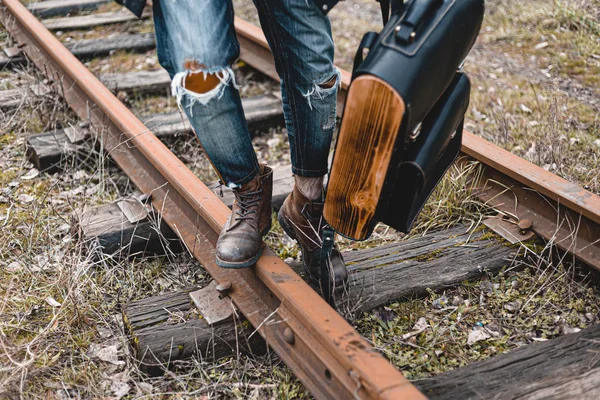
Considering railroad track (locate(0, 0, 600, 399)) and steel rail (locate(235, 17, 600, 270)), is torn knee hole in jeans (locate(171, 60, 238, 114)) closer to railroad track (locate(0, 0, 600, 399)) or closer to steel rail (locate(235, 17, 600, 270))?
railroad track (locate(0, 0, 600, 399))

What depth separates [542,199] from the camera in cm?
295

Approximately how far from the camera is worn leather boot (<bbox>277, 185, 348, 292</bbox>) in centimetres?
267

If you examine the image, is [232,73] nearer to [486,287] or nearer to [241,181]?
[241,181]

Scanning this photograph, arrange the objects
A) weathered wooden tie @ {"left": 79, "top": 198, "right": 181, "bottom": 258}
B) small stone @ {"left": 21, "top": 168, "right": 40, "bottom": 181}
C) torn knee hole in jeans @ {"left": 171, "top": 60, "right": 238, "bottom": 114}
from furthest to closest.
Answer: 1. small stone @ {"left": 21, "top": 168, "right": 40, "bottom": 181}
2. weathered wooden tie @ {"left": 79, "top": 198, "right": 181, "bottom": 258}
3. torn knee hole in jeans @ {"left": 171, "top": 60, "right": 238, "bottom": 114}

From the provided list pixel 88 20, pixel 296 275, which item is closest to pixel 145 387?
→ pixel 296 275

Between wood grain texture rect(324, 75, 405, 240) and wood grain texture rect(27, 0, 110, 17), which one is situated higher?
wood grain texture rect(324, 75, 405, 240)

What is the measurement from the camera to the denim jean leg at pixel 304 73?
2299 millimetres

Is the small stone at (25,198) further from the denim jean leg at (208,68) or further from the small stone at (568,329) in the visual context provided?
the small stone at (568,329)

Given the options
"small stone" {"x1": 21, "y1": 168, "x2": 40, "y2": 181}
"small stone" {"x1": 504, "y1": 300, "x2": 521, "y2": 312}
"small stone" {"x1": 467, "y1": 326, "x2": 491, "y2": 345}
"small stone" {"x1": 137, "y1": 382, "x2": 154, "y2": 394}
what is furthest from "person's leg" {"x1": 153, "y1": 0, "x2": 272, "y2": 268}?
"small stone" {"x1": 21, "y1": 168, "x2": 40, "y2": 181}

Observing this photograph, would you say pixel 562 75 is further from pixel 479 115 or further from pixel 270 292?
pixel 270 292

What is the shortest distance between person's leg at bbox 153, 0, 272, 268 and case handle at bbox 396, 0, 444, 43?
0.66m

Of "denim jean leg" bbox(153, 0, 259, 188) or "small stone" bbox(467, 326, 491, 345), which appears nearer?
"denim jean leg" bbox(153, 0, 259, 188)

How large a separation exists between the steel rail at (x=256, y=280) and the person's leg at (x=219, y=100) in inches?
5.4

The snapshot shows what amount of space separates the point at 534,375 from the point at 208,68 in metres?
1.56
